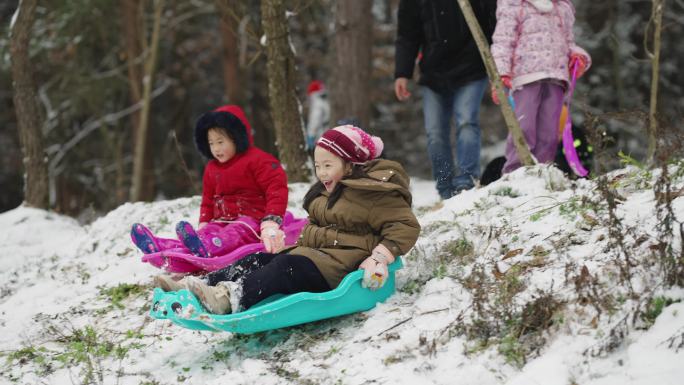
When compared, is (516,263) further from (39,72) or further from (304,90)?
(39,72)

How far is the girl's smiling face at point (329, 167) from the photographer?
12.3 ft

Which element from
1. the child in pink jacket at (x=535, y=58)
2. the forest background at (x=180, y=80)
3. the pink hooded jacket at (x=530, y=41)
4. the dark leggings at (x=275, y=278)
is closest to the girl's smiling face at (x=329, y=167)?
the dark leggings at (x=275, y=278)

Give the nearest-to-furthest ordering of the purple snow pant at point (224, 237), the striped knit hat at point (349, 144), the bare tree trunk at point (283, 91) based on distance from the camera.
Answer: the striped knit hat at point (349, 144) → the purple snow pant at point (224, 237) → the bare tree trunk at point (283, 91)

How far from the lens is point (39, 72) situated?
18.8 metres

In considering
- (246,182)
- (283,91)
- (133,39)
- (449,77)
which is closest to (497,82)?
(449,77)

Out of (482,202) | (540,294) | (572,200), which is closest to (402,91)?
(482,202)

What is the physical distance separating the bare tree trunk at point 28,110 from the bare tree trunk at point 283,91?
10.6ft

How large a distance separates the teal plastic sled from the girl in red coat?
4.24 ft

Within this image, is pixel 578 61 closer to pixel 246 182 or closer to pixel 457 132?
pixel 457 132

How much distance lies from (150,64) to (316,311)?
11859 millimetres

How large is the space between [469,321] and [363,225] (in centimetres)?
84

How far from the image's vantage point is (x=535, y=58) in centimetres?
529

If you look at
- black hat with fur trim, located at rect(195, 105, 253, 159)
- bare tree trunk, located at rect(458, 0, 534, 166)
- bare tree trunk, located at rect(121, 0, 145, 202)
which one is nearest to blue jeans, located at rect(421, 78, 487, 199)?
bare tree trunk, located at rect(458, 0, 534, 166)

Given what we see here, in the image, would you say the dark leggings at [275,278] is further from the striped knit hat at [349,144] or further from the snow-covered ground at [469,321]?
the striped knit hat at [349,144]
